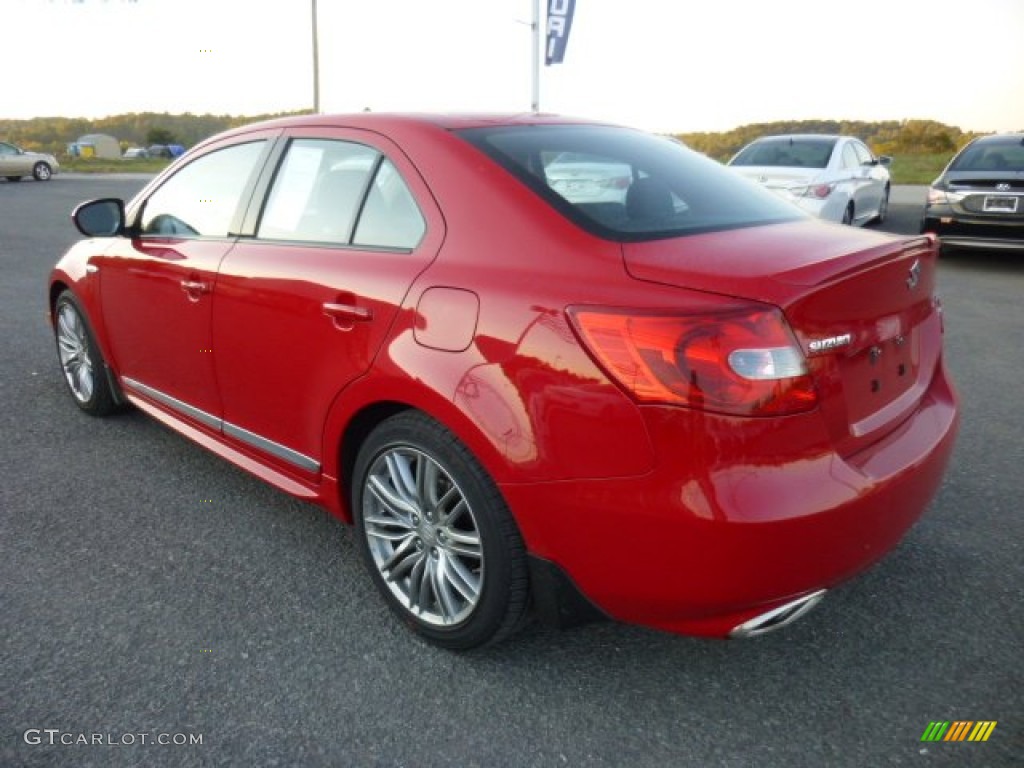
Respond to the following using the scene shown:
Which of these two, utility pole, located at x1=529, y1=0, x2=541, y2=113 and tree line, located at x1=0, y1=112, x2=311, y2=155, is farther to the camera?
tree line, located at x1=0, y1=112, x2=311, y2=155

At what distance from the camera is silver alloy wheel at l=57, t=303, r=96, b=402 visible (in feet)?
14.8

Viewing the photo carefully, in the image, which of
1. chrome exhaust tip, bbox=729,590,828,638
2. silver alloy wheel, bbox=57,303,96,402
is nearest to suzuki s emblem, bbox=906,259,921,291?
chrome exhaust tip, bbox=729,590,828,638

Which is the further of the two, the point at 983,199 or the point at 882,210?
the point at 882,210

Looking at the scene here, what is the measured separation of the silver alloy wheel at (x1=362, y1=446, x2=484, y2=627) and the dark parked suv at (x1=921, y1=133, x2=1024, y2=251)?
9088mm

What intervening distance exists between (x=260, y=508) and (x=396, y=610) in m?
1.12

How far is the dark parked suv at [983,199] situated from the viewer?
9234mm

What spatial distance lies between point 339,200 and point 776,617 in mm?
1888

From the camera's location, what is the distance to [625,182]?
2.73 meters

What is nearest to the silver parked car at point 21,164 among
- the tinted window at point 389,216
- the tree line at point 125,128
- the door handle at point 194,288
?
the door handle at point 194,288

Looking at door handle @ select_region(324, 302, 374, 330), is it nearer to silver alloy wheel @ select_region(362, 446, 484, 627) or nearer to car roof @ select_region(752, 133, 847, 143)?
silver alloy wheel @ select_region(362, 446, 484, 627)

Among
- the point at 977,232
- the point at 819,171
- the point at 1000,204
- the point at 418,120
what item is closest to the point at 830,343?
the point at 418,120

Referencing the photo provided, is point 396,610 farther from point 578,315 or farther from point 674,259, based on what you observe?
point 674,259

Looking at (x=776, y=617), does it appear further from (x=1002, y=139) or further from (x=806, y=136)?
(x=806, y=136)

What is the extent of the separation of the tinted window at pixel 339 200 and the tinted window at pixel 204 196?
0.86 feet
